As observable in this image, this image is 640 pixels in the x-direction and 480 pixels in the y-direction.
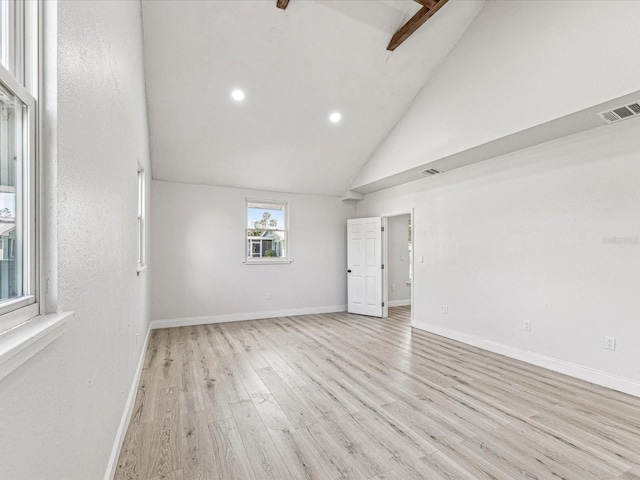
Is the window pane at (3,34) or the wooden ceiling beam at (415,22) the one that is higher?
the wooden ceiling beam at (415,22)

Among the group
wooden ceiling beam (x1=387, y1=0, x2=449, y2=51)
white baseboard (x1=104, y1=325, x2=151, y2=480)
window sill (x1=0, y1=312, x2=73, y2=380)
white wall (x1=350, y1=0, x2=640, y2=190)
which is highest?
wooden ceiling beam (x1=387, y1=0, x2=449, y2=51)

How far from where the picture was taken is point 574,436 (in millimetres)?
2225

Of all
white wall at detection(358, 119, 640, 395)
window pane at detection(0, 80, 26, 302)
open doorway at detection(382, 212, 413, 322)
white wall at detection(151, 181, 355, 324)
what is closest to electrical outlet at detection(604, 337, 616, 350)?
white wall at detection(358, 119, 640, 395)

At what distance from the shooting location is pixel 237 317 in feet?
19.3

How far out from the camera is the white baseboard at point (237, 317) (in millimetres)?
5346

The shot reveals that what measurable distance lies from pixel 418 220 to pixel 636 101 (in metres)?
3.01

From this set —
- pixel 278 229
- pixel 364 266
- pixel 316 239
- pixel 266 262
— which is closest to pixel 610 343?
pixel 364 266

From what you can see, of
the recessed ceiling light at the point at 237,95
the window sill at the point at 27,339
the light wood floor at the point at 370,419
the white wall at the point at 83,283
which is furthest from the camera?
the recessed ceiling light at the point at 237,95

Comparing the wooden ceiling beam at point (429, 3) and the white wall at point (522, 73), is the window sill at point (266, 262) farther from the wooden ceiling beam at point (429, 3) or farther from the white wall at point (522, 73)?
the wooden ceiling beam at point (429, 3)

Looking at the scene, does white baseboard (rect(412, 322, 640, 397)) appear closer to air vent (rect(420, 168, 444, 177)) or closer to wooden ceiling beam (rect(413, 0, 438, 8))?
air vent (rect(420, 168, 444, 177))

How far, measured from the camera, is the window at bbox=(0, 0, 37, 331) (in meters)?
0.76

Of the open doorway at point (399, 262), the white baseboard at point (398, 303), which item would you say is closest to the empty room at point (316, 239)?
the white baseboard at point (398, 303)

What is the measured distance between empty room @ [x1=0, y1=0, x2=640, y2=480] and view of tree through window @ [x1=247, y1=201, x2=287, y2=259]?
0.05 meters

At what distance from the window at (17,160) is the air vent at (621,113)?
4133 mm
